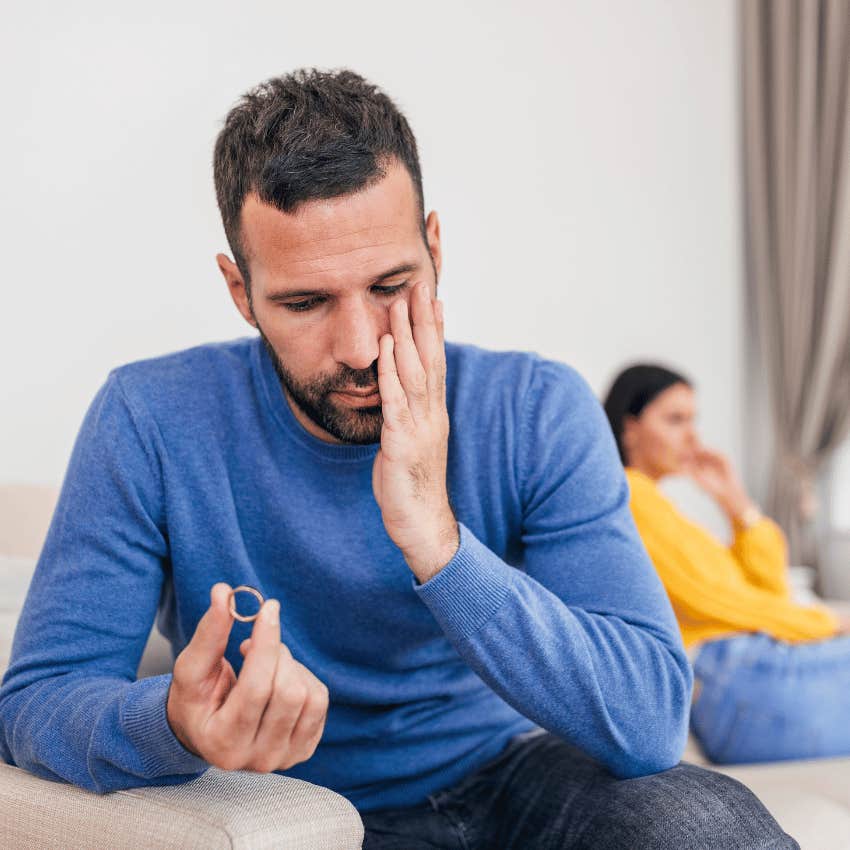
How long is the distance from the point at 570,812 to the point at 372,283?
619mm

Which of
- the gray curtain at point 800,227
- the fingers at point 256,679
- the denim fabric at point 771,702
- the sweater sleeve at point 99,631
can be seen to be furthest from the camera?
the gray curtain at point 800,227

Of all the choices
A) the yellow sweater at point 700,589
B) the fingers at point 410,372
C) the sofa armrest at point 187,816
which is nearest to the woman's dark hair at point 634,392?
the yellow sweater at point 700,589

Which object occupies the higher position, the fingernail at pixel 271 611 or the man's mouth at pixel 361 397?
the man's mouth at pixel 361 397

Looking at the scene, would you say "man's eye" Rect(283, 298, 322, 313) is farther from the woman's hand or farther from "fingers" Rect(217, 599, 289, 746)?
the woman's hand

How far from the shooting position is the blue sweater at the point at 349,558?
48.1 inches

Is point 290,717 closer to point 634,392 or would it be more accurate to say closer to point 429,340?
point 429,340

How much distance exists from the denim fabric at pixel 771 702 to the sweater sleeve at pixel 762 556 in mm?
686

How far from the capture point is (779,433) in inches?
166

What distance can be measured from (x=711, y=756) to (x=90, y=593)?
1.36 m

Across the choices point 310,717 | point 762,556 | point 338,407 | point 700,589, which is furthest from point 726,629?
point 310,717

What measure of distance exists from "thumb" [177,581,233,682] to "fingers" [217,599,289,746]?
28 mm

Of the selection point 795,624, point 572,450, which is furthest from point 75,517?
point 795,624

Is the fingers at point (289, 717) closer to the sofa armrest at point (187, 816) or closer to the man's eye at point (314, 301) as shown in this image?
the sofa armrest at point (187, 816)

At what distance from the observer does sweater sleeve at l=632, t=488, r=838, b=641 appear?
7.81ft
